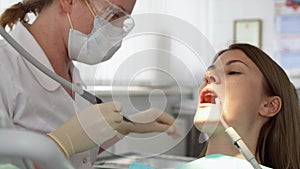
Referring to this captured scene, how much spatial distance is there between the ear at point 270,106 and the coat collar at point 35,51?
1.92ft

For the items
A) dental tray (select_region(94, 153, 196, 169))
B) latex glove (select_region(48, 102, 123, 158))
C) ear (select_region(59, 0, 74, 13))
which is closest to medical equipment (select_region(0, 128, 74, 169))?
latex glove (select_region(48, 102, 123, 158))

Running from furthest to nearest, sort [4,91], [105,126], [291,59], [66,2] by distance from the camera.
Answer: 1. [291,59]
2. [66,2]
3. [4,91]
4. [105,126]

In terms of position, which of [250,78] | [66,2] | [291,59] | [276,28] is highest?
[66,2]

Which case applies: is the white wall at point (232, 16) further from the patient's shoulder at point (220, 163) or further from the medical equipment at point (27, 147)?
the medical equipment at point (27, 147)

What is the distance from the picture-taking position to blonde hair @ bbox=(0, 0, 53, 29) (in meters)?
1.17

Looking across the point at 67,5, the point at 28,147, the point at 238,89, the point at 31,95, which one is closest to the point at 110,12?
the point at 67,5

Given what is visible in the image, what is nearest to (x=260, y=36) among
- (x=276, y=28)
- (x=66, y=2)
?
(x=276, y=28)

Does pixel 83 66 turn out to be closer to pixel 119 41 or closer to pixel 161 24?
pixel 119 41

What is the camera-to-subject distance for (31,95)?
3.55 feet

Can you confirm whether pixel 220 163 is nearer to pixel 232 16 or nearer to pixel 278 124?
pixel 278 124

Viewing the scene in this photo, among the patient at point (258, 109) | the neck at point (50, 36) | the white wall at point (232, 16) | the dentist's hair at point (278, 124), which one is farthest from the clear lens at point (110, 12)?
the white wall at point (232, 16)

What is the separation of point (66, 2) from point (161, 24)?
0.30 m

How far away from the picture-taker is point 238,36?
4141 mm

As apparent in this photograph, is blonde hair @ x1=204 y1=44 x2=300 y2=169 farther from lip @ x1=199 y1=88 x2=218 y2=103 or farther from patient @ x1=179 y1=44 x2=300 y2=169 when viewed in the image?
lip @ x1=199 y1=88 x2=218 y2=103
